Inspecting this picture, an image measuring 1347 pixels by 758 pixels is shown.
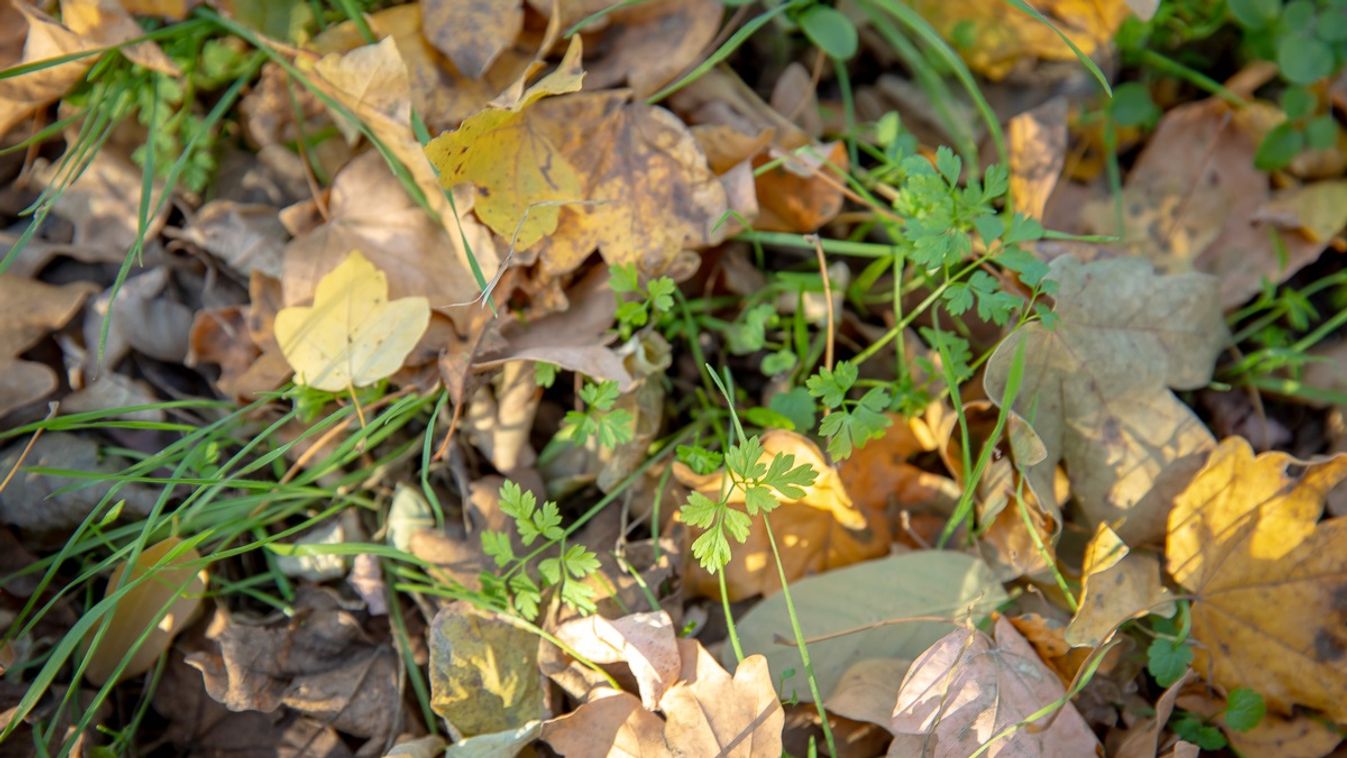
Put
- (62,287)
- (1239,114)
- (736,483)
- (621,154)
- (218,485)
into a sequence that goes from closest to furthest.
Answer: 1. (736,483)
2. (218,485)
3. (621,154)
4. (62,287)
5. (1239,114)

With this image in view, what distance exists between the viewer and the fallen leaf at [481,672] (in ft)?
4.84

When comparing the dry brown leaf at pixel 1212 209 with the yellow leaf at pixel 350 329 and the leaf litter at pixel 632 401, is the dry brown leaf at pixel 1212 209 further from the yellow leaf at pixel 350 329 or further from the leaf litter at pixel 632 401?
the yellow leaf at pixel 350 329

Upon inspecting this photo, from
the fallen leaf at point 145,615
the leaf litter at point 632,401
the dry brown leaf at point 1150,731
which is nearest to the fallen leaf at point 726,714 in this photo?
the leaf litter at point 632,401

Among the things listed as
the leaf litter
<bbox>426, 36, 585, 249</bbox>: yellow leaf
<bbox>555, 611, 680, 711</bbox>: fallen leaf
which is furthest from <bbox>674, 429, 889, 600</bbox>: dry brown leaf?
<bbox>426, 36, 585, 249</bbox>: yellow leaf

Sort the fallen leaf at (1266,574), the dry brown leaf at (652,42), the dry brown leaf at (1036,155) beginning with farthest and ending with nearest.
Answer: the dry brown leaf at (1036,155) → the dry brown leaf at (652,42) → the fallen leaf at (1266,574)

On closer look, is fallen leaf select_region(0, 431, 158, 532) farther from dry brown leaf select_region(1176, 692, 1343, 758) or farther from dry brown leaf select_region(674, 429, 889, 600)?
dry brown leaf select_region(1176, 692, 1343, 758)

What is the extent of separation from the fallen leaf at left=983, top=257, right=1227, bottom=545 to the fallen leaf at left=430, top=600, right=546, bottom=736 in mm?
947

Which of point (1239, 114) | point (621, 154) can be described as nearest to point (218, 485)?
→ point (621, 154)

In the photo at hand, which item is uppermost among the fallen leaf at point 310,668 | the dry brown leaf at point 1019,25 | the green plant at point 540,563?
the dry brown leaf at point 1019,25

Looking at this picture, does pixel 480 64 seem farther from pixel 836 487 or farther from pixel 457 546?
pixel 836 487

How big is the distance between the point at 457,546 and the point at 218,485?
401 millimetres

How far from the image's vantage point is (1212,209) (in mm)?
1897

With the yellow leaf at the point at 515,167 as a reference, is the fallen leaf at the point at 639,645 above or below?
below

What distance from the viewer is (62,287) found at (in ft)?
5.72
